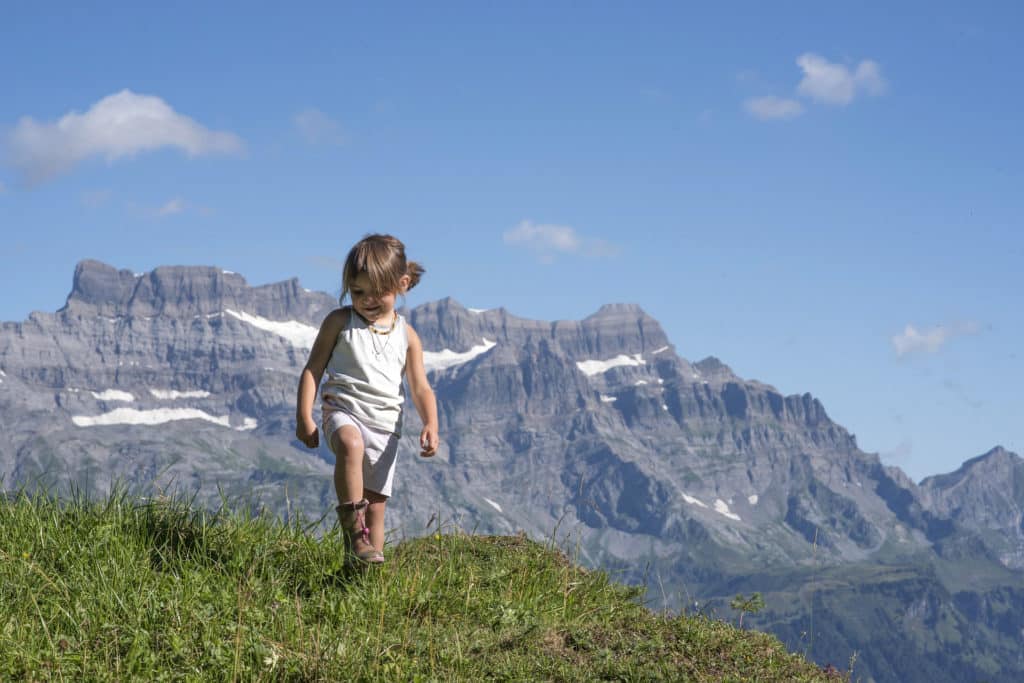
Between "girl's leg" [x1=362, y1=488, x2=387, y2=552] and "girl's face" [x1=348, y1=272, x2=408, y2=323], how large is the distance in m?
1.51

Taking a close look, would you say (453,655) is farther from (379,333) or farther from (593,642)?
(379,333)

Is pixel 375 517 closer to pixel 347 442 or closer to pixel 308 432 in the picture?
pixel 347 442

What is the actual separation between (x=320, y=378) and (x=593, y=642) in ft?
10.8

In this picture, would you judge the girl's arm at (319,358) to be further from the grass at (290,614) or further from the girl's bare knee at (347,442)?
the grass at (290,614)

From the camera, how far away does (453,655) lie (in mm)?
7176

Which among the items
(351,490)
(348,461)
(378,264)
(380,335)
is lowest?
(351,490)

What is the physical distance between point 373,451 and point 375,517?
59 centimetres

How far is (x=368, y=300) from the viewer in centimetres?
915

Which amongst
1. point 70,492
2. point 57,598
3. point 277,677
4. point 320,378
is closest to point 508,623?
point 277,677

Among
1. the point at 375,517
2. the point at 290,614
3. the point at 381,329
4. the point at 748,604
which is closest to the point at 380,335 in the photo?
the point at 381,329

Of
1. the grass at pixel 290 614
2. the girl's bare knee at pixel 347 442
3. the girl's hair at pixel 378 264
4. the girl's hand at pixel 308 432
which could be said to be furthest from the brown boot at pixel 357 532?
the girl's hair at pixel 378 264

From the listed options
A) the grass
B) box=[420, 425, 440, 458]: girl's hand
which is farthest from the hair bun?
the grass

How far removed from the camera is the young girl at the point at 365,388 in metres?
8.80

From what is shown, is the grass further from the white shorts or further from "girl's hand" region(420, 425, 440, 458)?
"girl's hand" region(420, 425, 440, 458)
